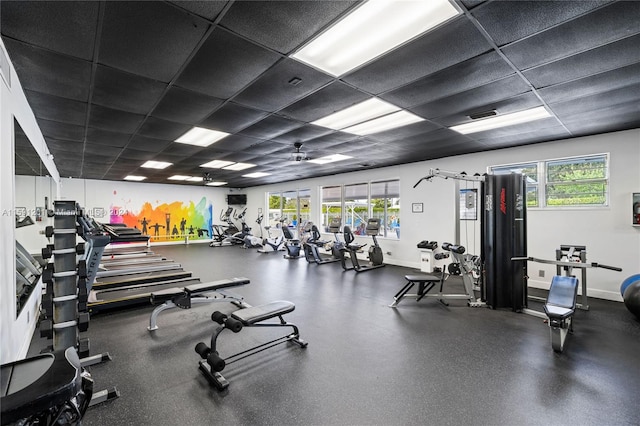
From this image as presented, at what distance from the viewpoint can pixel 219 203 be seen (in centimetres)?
1280

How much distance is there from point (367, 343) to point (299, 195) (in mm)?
7972

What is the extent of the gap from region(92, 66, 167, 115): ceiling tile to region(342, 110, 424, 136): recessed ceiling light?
2.54 m

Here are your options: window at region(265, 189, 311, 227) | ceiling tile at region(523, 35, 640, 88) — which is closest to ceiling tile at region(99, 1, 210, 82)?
ceiling tile at region(523, 35, 640, 88)

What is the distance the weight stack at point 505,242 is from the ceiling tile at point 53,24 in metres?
4.68

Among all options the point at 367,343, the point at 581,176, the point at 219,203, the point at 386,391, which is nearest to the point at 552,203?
the point at 581,176

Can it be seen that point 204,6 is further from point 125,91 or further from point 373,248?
point 373,248

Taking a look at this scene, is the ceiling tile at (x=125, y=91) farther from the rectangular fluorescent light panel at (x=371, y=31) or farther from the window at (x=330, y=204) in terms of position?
the window at (x=330, y=204)

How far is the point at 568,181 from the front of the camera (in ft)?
15.9

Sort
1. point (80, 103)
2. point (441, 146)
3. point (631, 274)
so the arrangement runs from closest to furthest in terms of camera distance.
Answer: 1. point (80, 103)
2. point (631, 274)
3. point (441, 146)

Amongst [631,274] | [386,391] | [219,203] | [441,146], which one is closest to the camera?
[386,391]

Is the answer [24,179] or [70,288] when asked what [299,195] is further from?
[70,288]

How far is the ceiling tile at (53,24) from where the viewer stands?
176 cm

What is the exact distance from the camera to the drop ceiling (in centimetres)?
187

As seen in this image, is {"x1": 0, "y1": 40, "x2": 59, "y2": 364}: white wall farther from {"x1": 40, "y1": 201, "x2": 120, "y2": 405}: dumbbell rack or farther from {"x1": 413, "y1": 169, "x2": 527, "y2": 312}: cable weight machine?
{"x1": 413, "y1": 169, "x2": 527, "y2": 312}: cable weight machine
